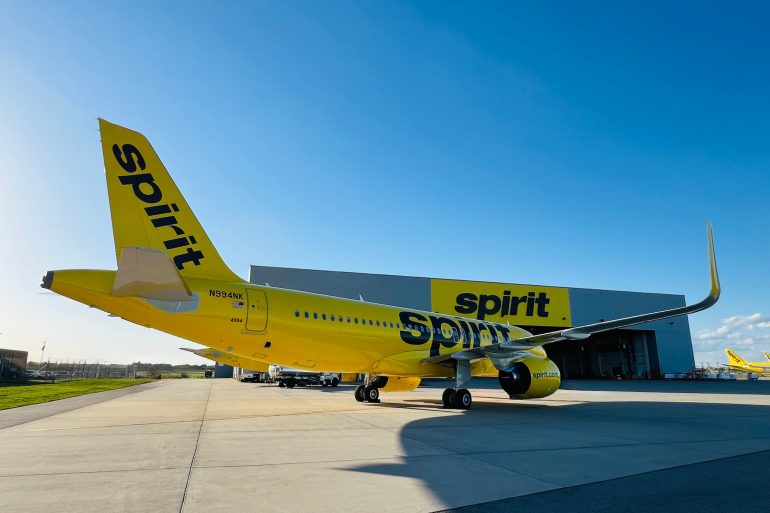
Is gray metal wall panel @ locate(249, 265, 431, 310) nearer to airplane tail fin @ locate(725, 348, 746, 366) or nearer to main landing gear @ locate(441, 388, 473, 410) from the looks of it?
main landing gear @ locate(441, 388, 473, 410)

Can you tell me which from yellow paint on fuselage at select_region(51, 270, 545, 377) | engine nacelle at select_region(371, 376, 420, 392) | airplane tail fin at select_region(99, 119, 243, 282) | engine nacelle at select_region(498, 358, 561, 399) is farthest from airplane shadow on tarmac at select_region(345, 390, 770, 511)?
airplane tail fin at select_region(99, 119, 243, 282)

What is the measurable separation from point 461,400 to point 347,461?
9.26 meters

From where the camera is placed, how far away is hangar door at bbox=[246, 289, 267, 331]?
11.3 m

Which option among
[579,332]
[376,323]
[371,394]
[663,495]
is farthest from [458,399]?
[663,495]

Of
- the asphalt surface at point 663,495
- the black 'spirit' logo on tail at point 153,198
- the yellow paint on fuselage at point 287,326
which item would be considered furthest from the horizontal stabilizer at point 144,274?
the asphalt surface at point 663,495

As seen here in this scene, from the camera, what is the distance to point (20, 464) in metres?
5.74

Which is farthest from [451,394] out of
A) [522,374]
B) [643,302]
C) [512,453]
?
[643,302]

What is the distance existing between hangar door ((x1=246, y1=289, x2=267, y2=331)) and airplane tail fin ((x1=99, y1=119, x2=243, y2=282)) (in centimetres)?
A: 112

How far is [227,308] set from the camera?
428 inches

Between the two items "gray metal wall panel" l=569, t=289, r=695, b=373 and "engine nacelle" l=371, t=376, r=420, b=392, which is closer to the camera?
"engine nacelle" l=371, t=376, r=420, b=392

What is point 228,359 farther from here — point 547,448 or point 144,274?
point 547,448

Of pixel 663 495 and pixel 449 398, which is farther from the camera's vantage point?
pixel 449 398

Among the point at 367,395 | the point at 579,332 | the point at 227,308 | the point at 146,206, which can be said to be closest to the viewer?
the point at 146,206

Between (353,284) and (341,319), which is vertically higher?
Result: (353,284)
